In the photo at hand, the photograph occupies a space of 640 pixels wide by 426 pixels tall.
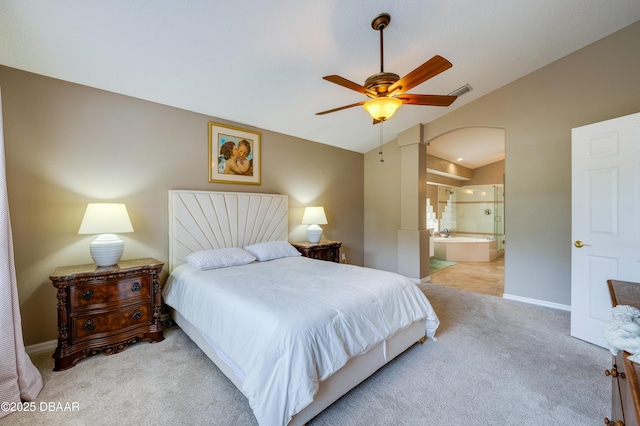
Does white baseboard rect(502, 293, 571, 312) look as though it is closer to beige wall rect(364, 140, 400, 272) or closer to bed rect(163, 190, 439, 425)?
beige wall rect(364, 140, 400, 272)

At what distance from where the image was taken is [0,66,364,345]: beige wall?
2264mm

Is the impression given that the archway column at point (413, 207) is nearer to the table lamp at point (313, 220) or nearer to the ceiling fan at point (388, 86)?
the table lamp at point (313, 220)

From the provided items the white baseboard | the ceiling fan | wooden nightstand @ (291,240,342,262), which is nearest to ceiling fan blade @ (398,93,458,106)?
the ceiling fan

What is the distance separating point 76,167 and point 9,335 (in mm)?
1512

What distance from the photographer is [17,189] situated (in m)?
2.24

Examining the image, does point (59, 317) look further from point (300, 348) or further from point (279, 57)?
point (279, 57)

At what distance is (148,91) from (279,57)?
146cm

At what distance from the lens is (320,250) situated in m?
4.05

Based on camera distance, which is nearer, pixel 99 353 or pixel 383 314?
pixel 383 314

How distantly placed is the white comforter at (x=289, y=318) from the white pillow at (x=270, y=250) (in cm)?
60

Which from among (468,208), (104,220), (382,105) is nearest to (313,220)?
(382,105)

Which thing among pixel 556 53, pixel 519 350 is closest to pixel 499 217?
pixel 556 53

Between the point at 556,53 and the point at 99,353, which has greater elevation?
the point at 556,53

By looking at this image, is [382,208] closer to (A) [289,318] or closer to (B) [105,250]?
(A) [289,318]
